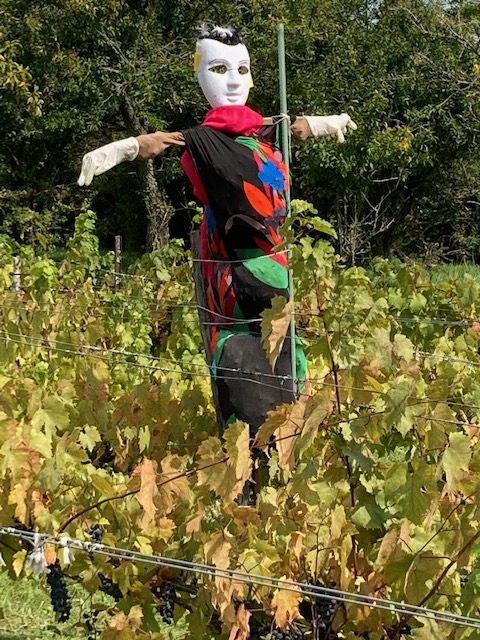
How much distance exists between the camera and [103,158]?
2.85m

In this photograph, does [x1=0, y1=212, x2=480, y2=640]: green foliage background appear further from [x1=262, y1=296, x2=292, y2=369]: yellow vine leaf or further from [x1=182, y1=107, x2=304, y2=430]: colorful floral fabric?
[x1=182, y1=107, x2=304, y2=430]: colorful floral fabric

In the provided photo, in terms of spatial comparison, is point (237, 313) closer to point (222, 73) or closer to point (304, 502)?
point (222, 73)

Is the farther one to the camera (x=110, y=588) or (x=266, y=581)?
(x=110, y=588)

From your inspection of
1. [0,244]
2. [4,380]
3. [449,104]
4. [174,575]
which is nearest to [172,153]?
[449,104]

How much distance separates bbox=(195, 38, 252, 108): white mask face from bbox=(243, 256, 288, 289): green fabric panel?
21.5 inches

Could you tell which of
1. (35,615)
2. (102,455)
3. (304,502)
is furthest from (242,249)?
(35,615)

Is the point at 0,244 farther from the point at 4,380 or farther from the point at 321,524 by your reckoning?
the point at 321,524

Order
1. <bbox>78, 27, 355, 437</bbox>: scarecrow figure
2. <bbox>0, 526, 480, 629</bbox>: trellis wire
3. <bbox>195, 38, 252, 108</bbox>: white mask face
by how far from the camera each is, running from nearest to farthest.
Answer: <bbox>0, 526, 480, 629</bbox>: trellis wire
<bbox>78, 27, 355, 437</bbox>: scarecrow figure
<bbox>195, 38, 252, 108</bbox>: white mask face

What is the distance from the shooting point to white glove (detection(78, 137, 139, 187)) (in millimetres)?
2842

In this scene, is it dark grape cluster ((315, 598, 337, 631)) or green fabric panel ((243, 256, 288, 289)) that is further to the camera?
green fabric panel ((243, 256, 288, 289))

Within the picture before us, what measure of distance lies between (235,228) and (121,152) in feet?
1.38

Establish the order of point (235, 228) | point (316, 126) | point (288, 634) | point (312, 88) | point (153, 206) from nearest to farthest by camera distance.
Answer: point (288, 634) < point (235, 228) < point (316, 126) < point (312, 88) < point (153, 206)

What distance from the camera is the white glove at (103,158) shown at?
2.84 meters

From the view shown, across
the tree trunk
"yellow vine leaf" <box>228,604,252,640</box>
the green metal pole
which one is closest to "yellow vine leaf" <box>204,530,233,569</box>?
"yellow vine leaf" <box>228,604,252,640</box>
